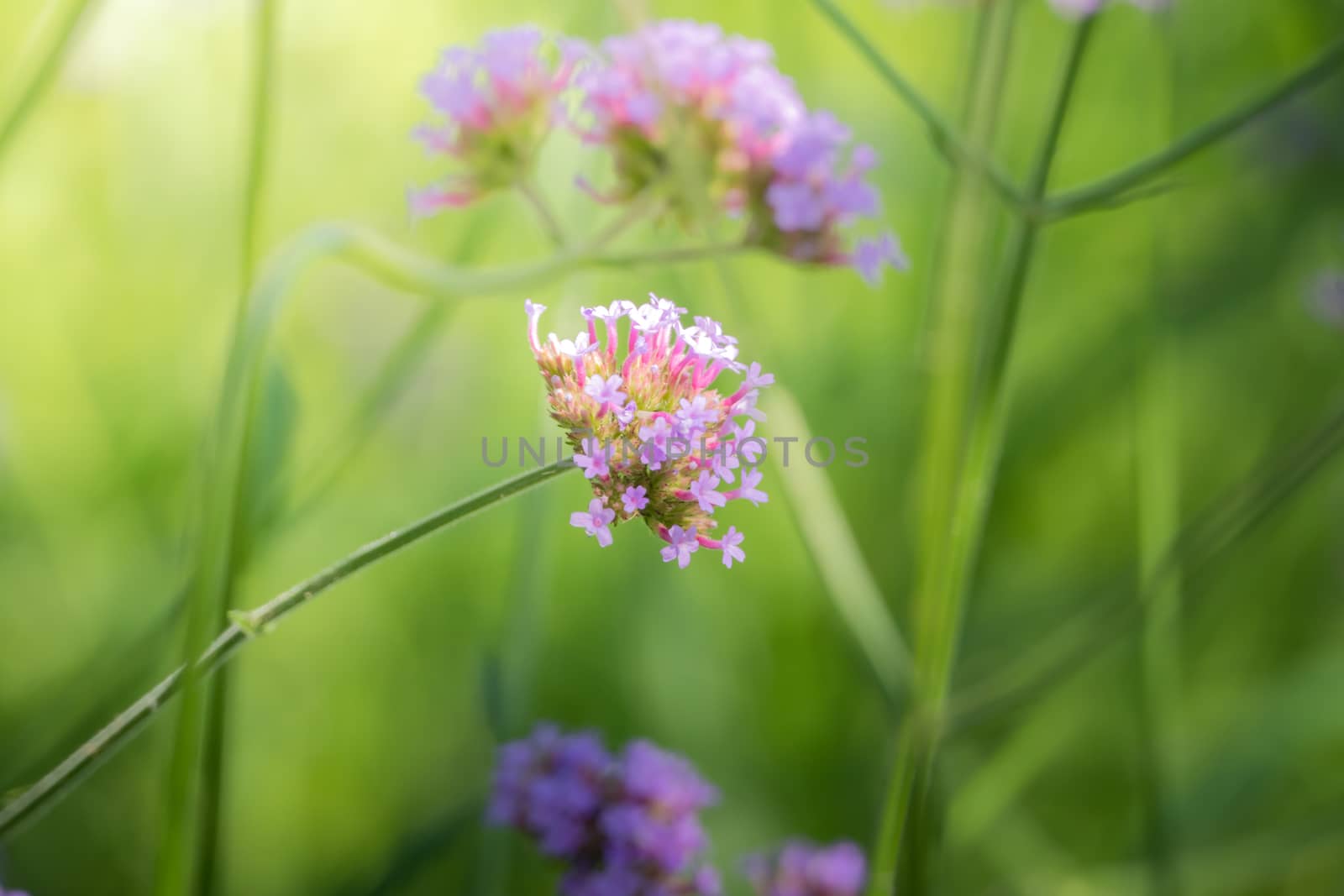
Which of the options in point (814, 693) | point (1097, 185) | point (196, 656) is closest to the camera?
point (196, 656)

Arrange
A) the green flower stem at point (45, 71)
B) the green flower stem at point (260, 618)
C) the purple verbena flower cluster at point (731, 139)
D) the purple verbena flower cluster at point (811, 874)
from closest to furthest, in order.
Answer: the green flower stem at point (260, 618) < the green flower stem at point (45, 71) < the purple verbena flower cluster at point (731, 139) < the purple verbena flower cluster at point (811, 874)

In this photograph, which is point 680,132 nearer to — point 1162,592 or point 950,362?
point 950,362

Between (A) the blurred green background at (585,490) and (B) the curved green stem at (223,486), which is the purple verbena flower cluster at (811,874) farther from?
(B) the curved green stem at (223,486)

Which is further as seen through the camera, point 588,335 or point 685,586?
point 685,586

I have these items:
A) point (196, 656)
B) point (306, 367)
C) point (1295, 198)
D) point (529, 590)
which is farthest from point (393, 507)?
point (1295, 198)

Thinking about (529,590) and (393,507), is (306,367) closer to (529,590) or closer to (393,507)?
(393,507)

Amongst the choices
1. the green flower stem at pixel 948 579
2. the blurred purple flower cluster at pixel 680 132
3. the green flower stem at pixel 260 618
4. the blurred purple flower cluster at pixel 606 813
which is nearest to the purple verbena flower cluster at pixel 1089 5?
the green flower stem at pixel 948 579
